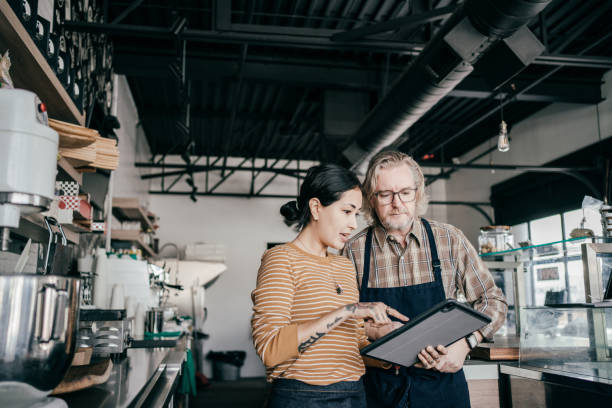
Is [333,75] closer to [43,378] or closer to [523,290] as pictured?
[523,290]

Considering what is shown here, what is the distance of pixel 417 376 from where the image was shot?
186 cm

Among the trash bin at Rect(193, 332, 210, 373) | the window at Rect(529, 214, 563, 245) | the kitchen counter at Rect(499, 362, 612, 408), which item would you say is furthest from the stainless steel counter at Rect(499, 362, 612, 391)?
the trash bin at Rect(193, 332, 210, 373)

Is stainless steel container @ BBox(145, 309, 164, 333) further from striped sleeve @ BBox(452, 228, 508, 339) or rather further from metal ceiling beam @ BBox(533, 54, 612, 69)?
metal ceiling beam @ BBox(533, 54, 612, 69)

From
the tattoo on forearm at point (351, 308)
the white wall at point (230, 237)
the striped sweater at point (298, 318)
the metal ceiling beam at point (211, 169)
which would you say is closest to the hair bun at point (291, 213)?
the striped sweater at point (298, 318)

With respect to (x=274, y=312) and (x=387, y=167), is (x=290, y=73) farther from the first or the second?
(x=274, y=312)

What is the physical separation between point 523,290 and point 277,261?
6.95 ft

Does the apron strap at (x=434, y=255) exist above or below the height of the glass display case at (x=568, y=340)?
above

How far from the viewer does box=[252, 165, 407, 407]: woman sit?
1.44m

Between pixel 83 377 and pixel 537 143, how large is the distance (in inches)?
342

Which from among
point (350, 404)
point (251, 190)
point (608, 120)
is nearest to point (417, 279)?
point (350, 404)

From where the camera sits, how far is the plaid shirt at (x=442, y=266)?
2010 mm

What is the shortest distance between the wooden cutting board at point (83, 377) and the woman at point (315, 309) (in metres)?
0.49

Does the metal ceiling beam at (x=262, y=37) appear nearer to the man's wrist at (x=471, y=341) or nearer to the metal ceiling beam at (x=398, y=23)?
the metal ceiling beam at (x=398, y=23)

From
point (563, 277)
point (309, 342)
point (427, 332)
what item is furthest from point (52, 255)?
point (563, 277)
